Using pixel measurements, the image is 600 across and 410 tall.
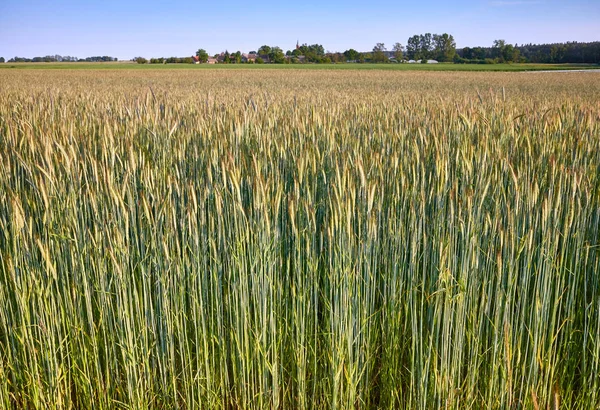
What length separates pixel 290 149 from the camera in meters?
2.32

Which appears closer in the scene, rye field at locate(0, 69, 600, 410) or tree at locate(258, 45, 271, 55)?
rye field at locate(0, 69, 600, 410)

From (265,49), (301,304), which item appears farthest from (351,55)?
(301,304)

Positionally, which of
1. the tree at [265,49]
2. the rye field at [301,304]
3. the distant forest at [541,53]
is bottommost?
the rye field at [301,304]

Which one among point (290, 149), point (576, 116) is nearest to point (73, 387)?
point (290, 149)

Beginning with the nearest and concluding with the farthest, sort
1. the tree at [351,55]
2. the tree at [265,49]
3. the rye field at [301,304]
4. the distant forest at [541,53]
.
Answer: the rye field at [301,304] < the distant forest at [541,53] < the tree at [351,55] < the tree at [265,49]

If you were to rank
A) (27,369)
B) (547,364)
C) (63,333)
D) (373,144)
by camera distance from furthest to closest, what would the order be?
(373,144)
(63,333)
(27,369)
(547,364)

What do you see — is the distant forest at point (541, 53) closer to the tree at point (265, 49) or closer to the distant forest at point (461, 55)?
the distant forest at point (461, 55)

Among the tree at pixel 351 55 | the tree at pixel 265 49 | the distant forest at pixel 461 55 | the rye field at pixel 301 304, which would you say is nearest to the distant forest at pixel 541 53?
the distant forest at pixel 461 55

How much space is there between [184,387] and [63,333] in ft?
1.59

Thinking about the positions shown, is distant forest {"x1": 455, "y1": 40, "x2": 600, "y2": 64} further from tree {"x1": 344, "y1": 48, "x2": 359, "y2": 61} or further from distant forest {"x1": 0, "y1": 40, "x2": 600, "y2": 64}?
tree {"x1": 344, "y1": 48, "x2": 359, "y2": 61}

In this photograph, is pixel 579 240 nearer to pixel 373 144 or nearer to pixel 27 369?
pixel 373 144

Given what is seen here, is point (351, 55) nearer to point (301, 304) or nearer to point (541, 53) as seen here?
point (541, 53)

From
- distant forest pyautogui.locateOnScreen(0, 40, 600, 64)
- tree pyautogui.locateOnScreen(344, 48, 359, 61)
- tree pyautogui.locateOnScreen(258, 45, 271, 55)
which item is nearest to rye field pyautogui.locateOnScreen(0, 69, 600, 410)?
distant forest pyautogui.locateOnScreen(0, 40, 600, 64)

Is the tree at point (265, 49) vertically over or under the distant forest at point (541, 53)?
over
